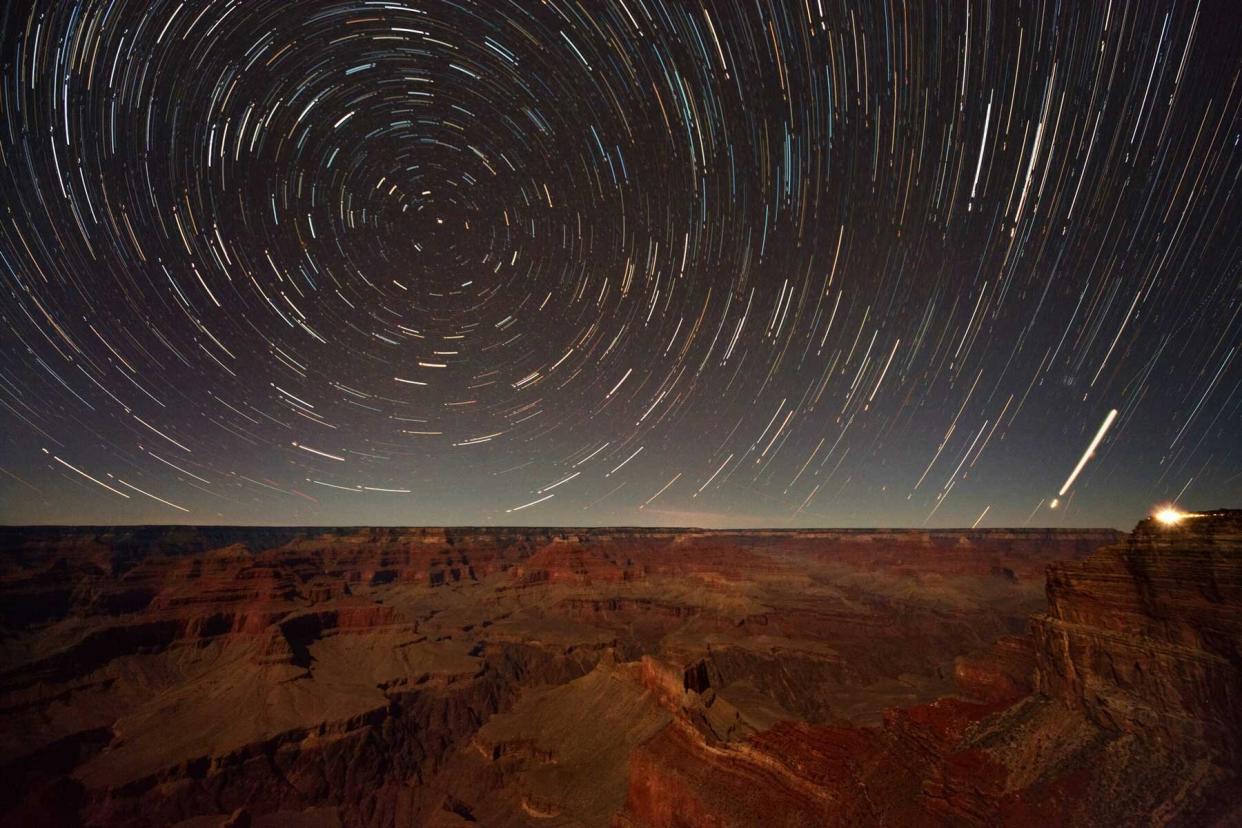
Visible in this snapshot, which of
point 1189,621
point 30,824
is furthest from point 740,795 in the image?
point 30,824

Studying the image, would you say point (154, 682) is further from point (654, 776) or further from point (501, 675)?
point (654, 776)

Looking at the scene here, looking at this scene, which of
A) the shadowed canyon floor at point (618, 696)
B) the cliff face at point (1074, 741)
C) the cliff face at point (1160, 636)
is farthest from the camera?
the shadowed canyon floor at point (618, 696)

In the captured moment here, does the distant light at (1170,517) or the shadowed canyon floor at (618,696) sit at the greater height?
the distant light at (1170,517)

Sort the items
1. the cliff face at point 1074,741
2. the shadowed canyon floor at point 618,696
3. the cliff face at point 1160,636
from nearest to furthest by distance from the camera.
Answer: the cliff face at point 1074,741 < the cliff face at point 1160,636 < the shadowed canyon floor at point 618,696

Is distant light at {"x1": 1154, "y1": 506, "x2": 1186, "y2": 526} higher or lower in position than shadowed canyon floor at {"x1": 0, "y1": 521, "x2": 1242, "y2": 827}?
higher

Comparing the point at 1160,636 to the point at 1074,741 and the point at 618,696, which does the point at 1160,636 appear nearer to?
the point at 1074,741

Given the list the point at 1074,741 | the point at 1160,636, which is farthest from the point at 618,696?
the point at 1160,636
